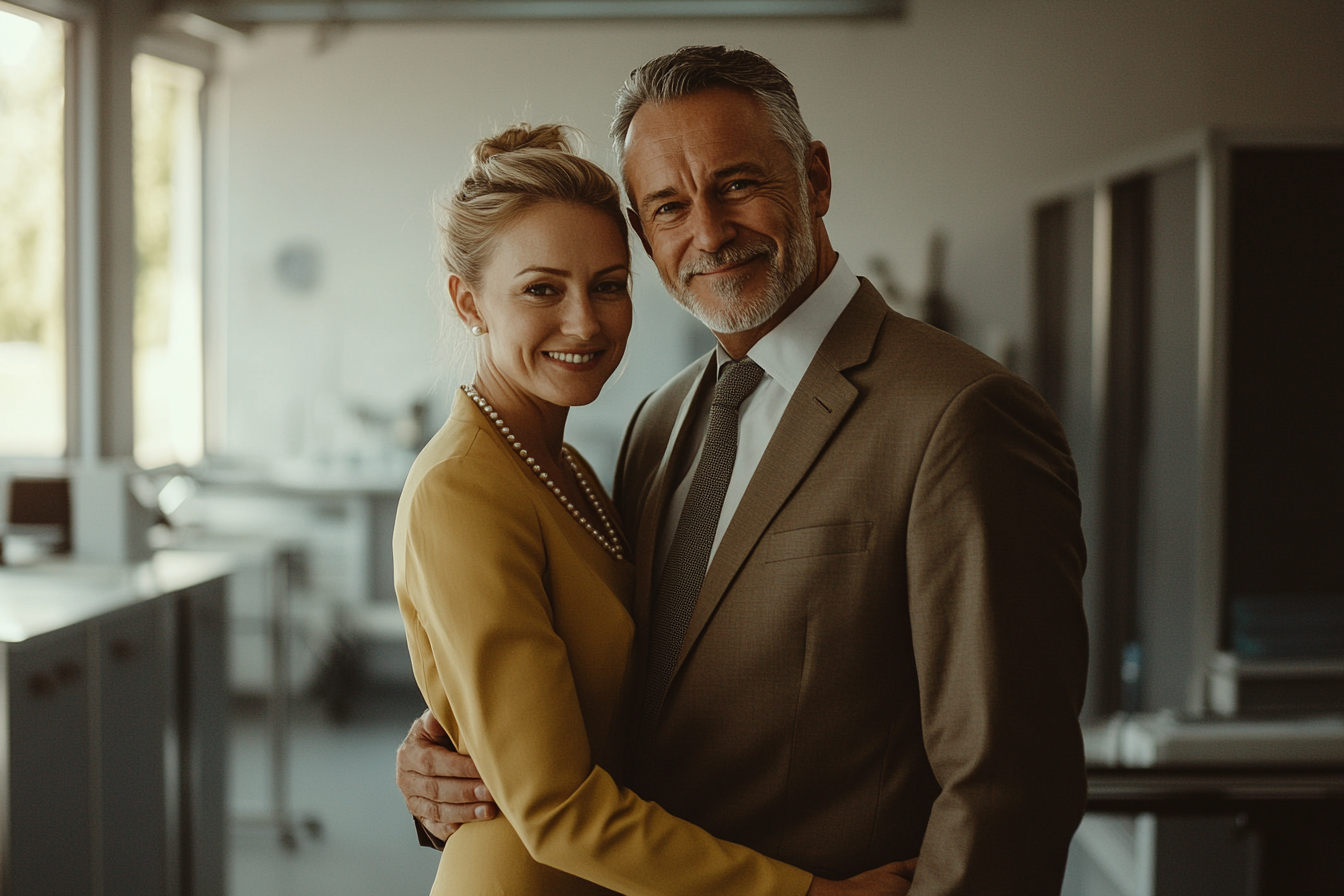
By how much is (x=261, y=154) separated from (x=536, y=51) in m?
1.59

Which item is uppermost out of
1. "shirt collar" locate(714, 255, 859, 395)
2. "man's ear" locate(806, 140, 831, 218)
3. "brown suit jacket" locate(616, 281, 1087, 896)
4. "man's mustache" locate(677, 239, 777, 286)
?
"man's ear" locate(806, 140, 831, 218)

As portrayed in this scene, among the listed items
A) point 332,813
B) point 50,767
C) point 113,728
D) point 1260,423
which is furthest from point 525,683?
point 332,813

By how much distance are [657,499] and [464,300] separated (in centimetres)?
37

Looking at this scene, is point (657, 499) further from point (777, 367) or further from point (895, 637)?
point (895, 637)

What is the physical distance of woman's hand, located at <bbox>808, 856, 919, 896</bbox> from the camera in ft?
3.83

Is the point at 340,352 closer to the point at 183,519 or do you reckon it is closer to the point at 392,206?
the point at 392,206

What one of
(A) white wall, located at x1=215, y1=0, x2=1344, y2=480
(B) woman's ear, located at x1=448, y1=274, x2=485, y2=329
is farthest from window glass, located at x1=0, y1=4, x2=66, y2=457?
(B) woman's ear, located at x1=448, y1=274, x2=485, y2=329

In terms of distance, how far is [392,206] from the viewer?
5637 millimetres

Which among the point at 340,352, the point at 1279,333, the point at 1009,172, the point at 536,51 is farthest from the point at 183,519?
the point at 1279,333

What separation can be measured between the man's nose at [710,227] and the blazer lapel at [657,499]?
0.26m

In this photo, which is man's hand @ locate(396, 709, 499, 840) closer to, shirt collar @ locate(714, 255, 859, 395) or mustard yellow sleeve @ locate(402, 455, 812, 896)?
mustard yellow sleeve @ locate(402, 455, 812, 896)

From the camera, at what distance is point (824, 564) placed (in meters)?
1.18

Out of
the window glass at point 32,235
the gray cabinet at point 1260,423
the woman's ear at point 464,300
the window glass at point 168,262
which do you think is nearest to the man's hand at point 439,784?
the woman's ear at point 464,300

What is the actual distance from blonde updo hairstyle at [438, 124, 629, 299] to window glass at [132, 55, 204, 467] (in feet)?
14.6
